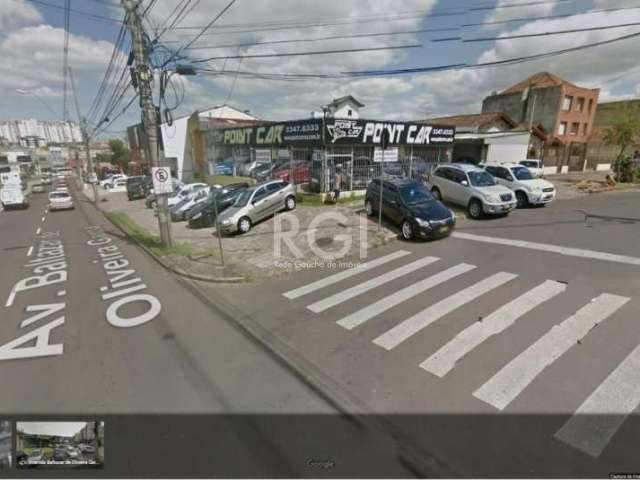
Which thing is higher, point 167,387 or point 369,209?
point 369,209

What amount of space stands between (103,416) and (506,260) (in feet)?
27.0

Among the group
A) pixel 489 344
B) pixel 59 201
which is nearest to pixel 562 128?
pixel 489 344

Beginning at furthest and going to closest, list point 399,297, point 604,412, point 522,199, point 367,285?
1. point 522,199
2. point 367,285
3. point 399,297
4. point 604,412

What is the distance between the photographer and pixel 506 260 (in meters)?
7.62

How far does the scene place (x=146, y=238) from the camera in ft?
39.2

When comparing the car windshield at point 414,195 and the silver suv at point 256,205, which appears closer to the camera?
the car windshield at point 414,195

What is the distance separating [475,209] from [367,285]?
7661 mm

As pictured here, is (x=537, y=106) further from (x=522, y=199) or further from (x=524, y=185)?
(x=522, y=199)

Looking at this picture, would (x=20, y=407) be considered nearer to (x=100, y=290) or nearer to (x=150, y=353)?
(x=150, y=353)

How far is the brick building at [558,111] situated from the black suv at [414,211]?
89.5 ft

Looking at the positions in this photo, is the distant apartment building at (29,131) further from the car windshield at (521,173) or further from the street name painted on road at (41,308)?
the car windshield at (521,173)

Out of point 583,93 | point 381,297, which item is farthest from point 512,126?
point 381,297

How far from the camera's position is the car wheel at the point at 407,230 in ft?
32.3

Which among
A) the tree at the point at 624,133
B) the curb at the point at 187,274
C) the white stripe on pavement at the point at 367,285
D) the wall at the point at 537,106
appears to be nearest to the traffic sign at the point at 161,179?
the curb at the point at 187,274
